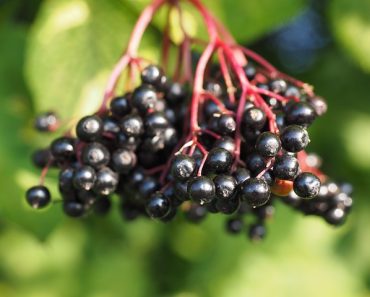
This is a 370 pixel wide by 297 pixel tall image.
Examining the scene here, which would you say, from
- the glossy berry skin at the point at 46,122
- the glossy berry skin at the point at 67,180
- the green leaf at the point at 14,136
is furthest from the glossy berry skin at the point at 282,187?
the green leaf at the point at 14,136

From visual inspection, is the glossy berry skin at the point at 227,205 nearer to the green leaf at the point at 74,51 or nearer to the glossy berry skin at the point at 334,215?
the glossy berry skin at the point at 334,215

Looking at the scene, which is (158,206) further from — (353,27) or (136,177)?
(353,27)

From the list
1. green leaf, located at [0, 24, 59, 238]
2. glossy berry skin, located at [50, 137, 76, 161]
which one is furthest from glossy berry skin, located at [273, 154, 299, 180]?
green leaf, located at [0, 24, 59, 238]

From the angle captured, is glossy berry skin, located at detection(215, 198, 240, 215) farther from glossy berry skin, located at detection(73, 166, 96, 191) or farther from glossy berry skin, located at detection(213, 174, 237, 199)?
glossy berry skin, located at detection(73, 166, 96, 191)

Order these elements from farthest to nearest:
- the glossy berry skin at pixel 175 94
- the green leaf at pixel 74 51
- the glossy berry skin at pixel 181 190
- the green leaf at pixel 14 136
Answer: the green leaf at pixel 14 136 → the green leaf at pixel 74 51 → the glossy berry skin at pixel 175 94 → the glossy berry skin at pixel 181 190

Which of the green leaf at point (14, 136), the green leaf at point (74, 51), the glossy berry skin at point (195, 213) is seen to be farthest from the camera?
the green leaf at point (14, 136)

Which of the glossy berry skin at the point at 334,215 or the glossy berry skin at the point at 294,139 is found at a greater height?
the glossy berry skin at the point at 294,139

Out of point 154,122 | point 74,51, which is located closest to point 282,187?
point 154,122
